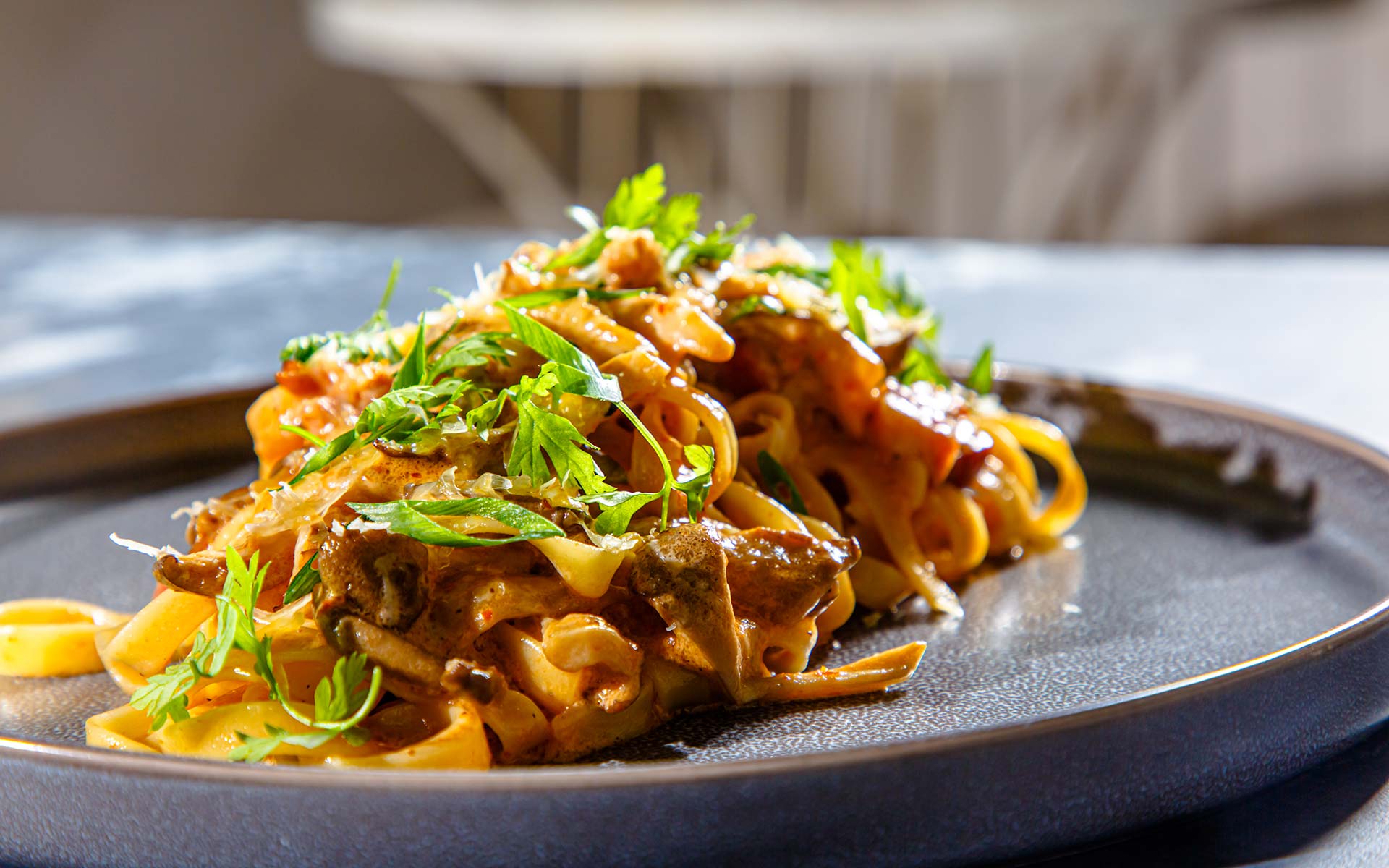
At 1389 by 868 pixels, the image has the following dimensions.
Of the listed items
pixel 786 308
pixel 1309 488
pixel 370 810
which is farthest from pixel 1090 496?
pixel 370 810

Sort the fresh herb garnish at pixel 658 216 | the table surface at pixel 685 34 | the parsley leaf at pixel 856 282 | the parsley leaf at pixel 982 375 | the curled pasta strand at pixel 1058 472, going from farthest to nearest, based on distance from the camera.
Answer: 1. the table surface at pixel 685 34
2. the parsley leaf at pixel 982 375
3. the curled pasta strand at pixel 1058 472
4. the parsley leaf at pixel 856 282
5. the fresh herb garnish at pixel 658 216

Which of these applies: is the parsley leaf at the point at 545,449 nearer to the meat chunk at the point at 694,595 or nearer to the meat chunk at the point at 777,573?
the meat chunk at the point at 694,595

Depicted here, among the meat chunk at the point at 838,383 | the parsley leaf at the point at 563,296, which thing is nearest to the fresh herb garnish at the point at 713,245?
the meat chunk at the point at 838,383

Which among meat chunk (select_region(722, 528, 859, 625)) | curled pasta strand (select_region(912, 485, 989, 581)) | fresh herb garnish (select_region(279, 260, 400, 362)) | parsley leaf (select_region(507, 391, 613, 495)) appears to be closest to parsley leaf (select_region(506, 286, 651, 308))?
fresh herb garnish (select_region(279, 260, 400, 362))

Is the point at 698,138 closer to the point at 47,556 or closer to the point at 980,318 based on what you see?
the point at 980,318

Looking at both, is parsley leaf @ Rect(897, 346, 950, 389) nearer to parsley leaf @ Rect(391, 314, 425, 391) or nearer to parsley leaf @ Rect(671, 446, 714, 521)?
parsley leaf @ Rect(671, 446, 714, 521)
